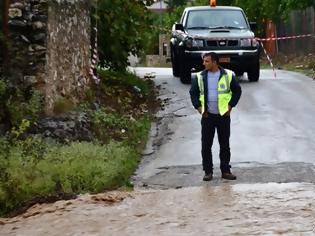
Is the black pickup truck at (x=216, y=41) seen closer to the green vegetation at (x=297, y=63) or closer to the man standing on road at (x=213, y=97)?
the green vegetation at (x=297, y=63)

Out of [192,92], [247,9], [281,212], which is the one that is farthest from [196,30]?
[247,9]

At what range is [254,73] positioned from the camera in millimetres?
19406

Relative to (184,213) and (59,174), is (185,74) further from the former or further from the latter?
(184,213)

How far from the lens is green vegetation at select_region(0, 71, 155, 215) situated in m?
9.66

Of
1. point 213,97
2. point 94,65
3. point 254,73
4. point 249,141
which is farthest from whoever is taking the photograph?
point 254,73

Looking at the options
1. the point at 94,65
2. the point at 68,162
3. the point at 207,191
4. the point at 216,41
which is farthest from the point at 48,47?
the point at 216,41

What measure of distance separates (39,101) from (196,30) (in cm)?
695

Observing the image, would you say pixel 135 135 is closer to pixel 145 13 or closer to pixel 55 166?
pixel 55 166

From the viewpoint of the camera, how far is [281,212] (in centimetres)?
861

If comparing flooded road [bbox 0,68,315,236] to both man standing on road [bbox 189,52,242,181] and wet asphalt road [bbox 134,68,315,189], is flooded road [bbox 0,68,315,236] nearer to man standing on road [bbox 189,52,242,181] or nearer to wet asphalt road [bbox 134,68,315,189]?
wet asphalt road [bbox 134,68,315,189]

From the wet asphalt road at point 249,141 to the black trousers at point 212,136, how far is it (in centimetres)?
23

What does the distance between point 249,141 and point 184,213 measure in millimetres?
4421

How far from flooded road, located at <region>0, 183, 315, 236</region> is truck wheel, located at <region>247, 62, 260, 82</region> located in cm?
919

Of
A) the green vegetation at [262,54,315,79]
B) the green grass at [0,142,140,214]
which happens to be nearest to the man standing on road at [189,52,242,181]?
the green grass at [0,142,140,214]
